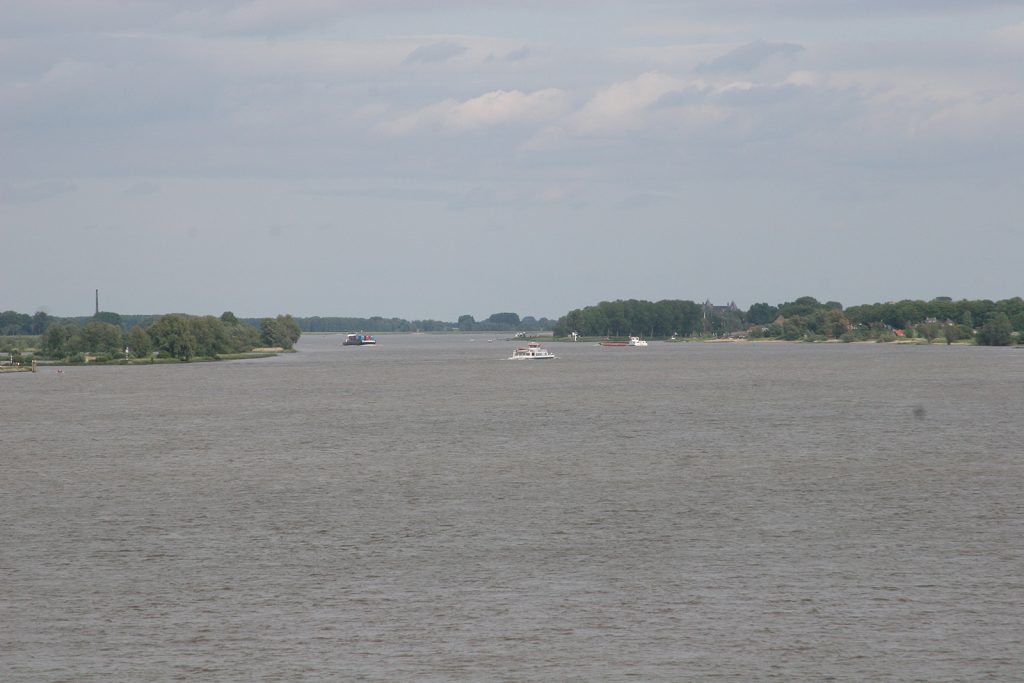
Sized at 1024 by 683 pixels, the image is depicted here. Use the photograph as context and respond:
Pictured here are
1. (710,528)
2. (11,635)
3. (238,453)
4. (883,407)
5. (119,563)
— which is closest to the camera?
(11,635)

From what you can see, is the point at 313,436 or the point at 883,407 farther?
the point at 883,407

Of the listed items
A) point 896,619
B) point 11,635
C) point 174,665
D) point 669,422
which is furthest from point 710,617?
point 669,422

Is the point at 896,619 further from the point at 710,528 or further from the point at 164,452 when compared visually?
the point at 164,452

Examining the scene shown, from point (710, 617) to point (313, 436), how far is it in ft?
184

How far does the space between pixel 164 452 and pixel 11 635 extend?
148 feet

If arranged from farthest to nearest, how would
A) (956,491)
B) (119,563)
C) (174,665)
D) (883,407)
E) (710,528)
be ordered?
(883,407) < (956,491) < (710,528) < (119,563) < (174,665)

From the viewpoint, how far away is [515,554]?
3931 centimetres

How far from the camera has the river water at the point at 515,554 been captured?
28.0 m

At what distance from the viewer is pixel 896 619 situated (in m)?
30.7

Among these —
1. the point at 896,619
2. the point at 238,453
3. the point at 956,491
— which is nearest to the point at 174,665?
the point at 896,619

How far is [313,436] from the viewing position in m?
84.4

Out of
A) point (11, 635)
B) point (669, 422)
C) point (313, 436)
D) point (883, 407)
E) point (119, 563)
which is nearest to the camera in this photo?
point (11, 635)

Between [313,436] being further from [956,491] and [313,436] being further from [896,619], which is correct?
[896,619]

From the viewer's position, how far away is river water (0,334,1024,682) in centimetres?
2797
